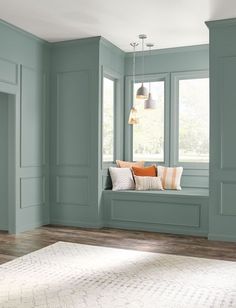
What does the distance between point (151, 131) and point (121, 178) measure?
110cm

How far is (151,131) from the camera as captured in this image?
6.55 metres

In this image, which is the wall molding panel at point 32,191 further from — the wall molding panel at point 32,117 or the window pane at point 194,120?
the window pane at point 194,120

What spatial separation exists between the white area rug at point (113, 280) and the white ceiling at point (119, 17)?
2850 millimetres

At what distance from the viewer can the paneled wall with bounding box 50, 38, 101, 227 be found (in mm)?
5777

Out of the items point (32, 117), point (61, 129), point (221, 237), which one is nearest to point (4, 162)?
point (32, 117)

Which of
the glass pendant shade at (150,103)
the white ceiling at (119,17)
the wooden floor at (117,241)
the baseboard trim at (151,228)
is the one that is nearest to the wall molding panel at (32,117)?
the white ceiling at (119,17)

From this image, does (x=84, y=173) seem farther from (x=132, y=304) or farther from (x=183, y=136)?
(x=132, y=304)

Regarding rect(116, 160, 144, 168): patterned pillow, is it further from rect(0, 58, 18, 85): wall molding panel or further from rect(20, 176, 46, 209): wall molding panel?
rect(0, 58, 18, 85): wall molding panel

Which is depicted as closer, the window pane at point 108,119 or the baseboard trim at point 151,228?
the baseboard trim at point 151,228

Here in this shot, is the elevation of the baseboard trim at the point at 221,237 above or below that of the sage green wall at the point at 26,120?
below

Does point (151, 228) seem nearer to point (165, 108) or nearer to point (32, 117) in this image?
point (165, 108)

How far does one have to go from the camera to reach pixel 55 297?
3002mm

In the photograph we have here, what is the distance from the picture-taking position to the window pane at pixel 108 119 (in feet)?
20.1

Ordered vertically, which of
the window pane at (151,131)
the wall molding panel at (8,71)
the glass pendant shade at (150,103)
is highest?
the wall molding panel at (8,71)
